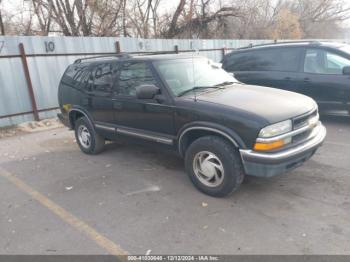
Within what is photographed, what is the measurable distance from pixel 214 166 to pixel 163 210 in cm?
81

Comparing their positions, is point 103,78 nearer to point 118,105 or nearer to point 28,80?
point 118,105

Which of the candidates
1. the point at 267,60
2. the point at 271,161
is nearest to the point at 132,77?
the point at 271,161

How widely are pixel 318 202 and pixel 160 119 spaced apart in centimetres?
222

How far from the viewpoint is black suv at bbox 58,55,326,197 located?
344 centimetres

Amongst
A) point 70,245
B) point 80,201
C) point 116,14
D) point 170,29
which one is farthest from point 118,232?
point 170,29

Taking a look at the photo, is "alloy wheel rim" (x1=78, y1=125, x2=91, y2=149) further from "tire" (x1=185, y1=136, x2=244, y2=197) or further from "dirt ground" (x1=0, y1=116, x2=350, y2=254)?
"tire" (x1=185, y1=136, x2=244, y2=197)

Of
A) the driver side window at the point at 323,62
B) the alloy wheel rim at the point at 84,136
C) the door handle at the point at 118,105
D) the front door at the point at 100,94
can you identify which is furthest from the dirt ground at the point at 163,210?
the driver side window at the point at 323,62

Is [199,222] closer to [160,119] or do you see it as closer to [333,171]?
[160,119]

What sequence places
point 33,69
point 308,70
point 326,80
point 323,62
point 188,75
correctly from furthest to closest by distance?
point 33,69
point 308,70
point 323,62
point 326,80
point 188,75

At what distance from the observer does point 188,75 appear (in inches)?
177

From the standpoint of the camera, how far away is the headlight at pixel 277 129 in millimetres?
3338

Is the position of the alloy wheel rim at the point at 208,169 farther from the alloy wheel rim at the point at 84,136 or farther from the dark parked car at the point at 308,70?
the dark parked car at the point at 308,70

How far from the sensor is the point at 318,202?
3615mm

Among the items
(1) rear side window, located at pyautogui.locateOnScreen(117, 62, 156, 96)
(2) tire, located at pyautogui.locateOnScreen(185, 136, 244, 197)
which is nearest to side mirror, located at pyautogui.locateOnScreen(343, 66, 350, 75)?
(2) tire, located at pyautogui.locateOnScreen(185, 136, 244, 197)
